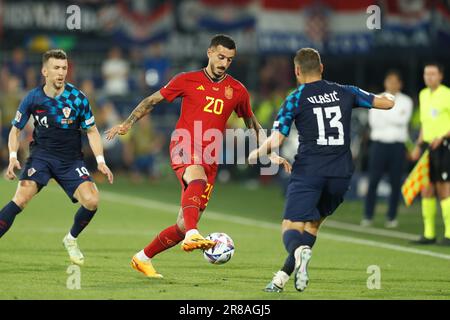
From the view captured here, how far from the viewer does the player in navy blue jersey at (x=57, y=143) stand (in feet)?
40.3

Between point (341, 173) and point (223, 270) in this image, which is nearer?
point (341, 173)

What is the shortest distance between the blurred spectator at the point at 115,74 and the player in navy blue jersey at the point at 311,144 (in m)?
18.0

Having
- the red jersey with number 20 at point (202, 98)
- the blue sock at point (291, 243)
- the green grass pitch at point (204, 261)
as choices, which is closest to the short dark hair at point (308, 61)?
the red jersey with number 20 at point (202, 98)

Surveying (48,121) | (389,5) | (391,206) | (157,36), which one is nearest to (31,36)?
(157,36)

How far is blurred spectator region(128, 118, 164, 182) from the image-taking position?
2752 centimetres

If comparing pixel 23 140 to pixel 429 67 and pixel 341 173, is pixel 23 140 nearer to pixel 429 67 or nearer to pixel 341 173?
pixel 429 67

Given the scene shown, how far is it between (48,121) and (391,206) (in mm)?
7274

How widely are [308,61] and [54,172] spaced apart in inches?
128

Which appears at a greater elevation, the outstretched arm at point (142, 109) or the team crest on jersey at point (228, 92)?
the team crest on jersey at point (228, 92)

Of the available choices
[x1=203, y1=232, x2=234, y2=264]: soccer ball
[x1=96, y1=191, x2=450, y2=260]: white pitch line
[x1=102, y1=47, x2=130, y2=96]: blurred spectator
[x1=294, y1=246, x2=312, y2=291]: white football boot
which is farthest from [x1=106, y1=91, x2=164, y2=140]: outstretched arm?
[x1=102, y1=47, x2=130, y2=96]: blurred spectator

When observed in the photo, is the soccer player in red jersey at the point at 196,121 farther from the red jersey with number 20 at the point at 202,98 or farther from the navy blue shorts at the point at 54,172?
the navy blue shorts at the point at 54,172

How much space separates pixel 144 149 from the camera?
90.2 feet

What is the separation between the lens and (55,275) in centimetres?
1164
